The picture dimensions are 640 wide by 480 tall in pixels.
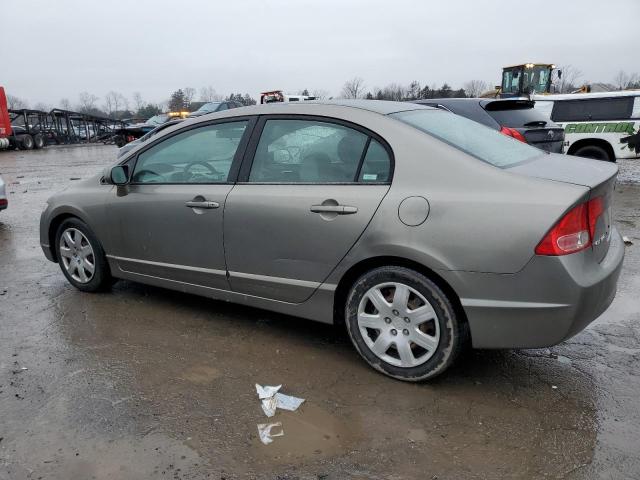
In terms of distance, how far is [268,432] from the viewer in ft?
8.55

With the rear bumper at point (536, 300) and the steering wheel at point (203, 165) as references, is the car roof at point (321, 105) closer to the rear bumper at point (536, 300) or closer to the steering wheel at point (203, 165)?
the steering wheel at point (203, 165)

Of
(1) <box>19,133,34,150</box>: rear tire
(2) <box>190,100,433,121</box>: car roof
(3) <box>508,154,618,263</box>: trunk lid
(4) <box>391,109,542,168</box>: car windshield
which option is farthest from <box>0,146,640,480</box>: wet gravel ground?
(1) <box>19,133,34,150</box>: rear tire

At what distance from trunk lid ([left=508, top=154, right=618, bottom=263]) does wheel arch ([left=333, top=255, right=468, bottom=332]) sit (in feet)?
2.34

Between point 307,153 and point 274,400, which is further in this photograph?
point 307,153

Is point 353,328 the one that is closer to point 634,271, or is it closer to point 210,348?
point 210,348

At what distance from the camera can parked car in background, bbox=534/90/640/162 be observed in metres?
10.7

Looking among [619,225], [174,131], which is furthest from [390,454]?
[619,225]

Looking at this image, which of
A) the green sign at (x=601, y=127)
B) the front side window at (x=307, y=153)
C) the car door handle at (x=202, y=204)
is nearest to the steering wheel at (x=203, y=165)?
the car door handle at (x=202, y=204)

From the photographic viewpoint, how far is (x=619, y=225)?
22.5 ft

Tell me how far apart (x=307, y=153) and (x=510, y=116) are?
519 cm

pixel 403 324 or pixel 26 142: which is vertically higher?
pixel 403 324

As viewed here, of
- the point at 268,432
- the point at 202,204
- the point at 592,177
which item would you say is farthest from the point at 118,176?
the point at 592,177

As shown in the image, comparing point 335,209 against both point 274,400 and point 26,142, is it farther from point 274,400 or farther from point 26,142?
point 26,142

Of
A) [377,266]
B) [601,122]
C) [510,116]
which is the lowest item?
[377,266]
